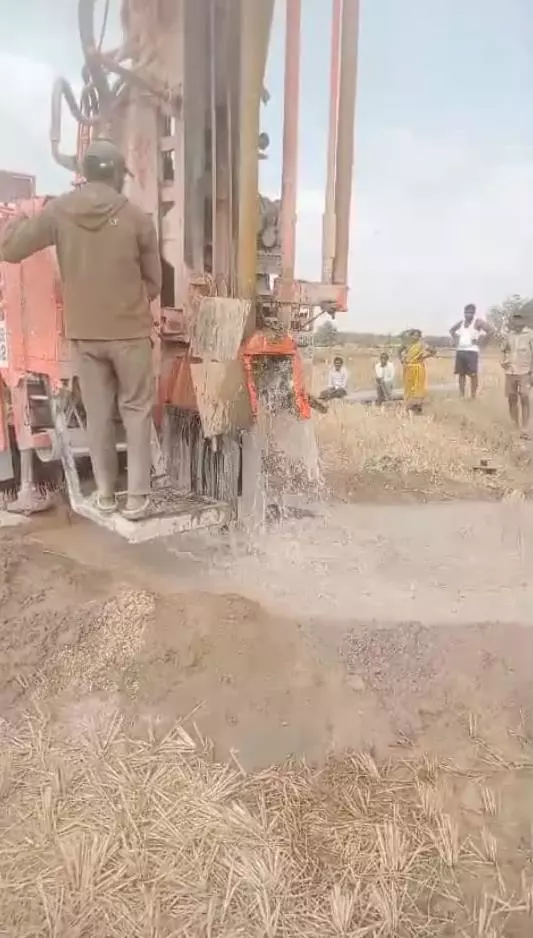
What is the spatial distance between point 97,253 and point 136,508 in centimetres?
75

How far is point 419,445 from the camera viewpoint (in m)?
3.95

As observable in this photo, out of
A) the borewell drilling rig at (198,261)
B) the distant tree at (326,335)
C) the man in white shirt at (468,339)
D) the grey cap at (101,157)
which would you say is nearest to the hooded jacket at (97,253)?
the grey cap at (101,157)

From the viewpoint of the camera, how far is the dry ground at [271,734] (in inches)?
52.3

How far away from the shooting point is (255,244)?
94.5 inches

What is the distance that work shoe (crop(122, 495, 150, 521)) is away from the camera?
232cm

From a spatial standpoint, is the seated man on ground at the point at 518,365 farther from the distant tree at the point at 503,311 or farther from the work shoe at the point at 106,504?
the work shoe at the point at 106,504

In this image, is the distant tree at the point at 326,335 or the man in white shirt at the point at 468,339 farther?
the distant tree at the point at 326,335

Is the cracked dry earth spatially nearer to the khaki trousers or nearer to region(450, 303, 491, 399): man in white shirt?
the khaki trousers

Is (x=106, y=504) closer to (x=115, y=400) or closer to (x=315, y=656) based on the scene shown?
(x=115, y=400)

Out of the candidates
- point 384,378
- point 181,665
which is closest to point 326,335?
point 384,378

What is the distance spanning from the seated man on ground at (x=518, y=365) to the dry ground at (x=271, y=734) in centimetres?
10

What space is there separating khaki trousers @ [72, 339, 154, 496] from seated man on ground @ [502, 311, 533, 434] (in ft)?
3.36

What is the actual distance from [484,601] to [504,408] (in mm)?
812

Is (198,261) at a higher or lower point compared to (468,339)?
higher
